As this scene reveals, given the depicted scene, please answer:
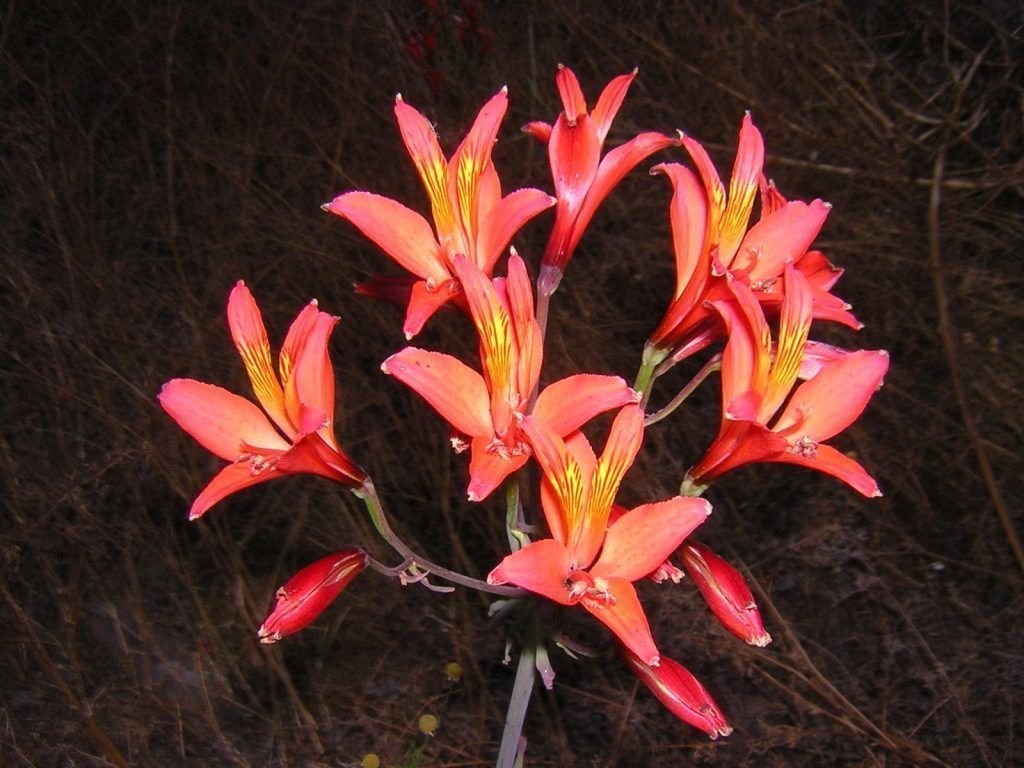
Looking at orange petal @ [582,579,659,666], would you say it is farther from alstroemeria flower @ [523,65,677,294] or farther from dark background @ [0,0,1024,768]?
dark background @ [0,0,1024,768]

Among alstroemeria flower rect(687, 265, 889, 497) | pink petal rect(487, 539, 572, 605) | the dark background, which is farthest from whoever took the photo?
the dark background

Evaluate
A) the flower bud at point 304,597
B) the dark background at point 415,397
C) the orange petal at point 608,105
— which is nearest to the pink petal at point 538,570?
the flower bud at point 304,597

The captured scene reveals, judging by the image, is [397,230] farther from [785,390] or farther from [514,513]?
[785,390]

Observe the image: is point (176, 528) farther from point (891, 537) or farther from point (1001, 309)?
point (1001, 309)

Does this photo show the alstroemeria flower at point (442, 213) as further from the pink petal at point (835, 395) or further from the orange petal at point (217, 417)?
the pink petal at point (835, 395)

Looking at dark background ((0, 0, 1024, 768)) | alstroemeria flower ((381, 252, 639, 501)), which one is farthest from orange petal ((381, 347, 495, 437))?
dark background ((0, 0, 1024, 768))

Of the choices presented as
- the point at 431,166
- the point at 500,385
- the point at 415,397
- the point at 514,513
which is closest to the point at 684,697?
the point at 514,513

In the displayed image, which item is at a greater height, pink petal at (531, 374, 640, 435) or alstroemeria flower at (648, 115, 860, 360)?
alstroemeria flower at (648, 115, 860, 360)
